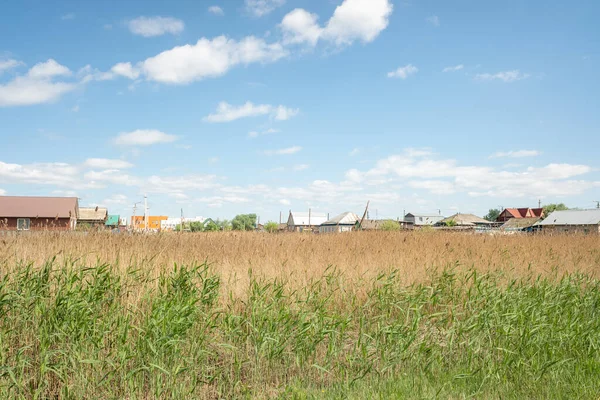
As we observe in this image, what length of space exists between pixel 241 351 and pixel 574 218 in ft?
209

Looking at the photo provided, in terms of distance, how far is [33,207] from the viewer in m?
48.6

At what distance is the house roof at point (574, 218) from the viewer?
53.9 metres

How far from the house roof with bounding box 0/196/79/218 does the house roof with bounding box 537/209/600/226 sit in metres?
58.7

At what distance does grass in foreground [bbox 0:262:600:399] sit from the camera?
398 centimetres

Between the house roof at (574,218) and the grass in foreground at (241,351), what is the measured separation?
5709cm

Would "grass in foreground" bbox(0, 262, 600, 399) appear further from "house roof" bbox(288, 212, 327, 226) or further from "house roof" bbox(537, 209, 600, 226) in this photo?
"house roof" bbox(288, 212, 327, 226)

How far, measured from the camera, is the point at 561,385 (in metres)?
4.30

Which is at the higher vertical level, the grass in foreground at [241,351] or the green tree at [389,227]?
the green tree at [389,227]

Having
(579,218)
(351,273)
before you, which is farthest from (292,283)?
(579,218)

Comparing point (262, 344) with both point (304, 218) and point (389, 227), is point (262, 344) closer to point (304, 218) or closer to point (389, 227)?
point (389, 227)

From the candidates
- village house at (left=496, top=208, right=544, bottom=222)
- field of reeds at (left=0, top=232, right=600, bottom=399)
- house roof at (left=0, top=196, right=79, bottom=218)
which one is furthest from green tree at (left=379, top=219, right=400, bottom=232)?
village house at (left=496, top=208, right=544, bottom=222)

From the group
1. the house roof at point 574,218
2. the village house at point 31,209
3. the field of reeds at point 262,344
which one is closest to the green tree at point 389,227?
the field of reeds at point 262,344

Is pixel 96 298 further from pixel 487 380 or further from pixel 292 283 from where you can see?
pixel 487 380

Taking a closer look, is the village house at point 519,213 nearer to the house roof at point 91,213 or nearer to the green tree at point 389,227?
the green tree at point 389,227
